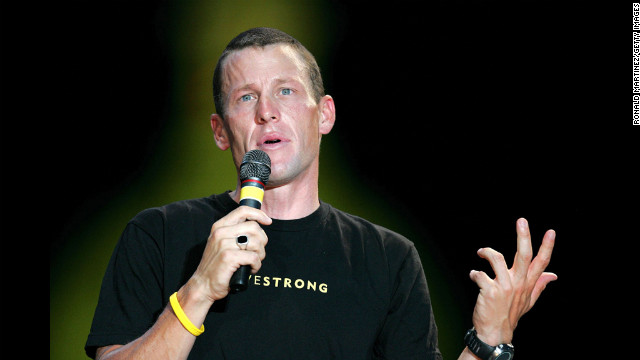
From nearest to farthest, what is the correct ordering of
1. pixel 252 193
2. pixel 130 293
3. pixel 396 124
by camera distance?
pixel 252 193 → pixel 130 293 → pixel 396 124

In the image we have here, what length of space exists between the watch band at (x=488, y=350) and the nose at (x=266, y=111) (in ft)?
2.97

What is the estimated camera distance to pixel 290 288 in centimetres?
177

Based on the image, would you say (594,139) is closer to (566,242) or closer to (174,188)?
(566,242)

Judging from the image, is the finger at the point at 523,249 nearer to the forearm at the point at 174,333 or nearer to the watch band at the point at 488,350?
the watch band at the point at 488,350

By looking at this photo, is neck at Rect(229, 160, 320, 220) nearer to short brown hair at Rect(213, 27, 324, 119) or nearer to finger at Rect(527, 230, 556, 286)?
short brown hair at Rect(213, 27, 324, 119)

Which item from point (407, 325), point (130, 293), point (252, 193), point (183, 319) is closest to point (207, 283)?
point (183, 319)

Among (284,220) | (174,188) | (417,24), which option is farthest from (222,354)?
(417,24)

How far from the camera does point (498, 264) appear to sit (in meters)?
1.71

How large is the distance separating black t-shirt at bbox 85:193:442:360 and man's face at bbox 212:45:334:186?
189mm

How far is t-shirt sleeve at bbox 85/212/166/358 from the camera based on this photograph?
63.6 inches

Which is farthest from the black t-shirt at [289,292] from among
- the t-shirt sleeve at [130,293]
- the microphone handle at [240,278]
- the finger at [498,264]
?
the microphone handle at [240,278]

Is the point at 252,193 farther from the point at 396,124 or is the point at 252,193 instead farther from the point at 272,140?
the point at 396,124

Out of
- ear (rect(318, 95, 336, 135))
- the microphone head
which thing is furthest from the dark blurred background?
the microphone head

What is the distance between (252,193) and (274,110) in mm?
500
